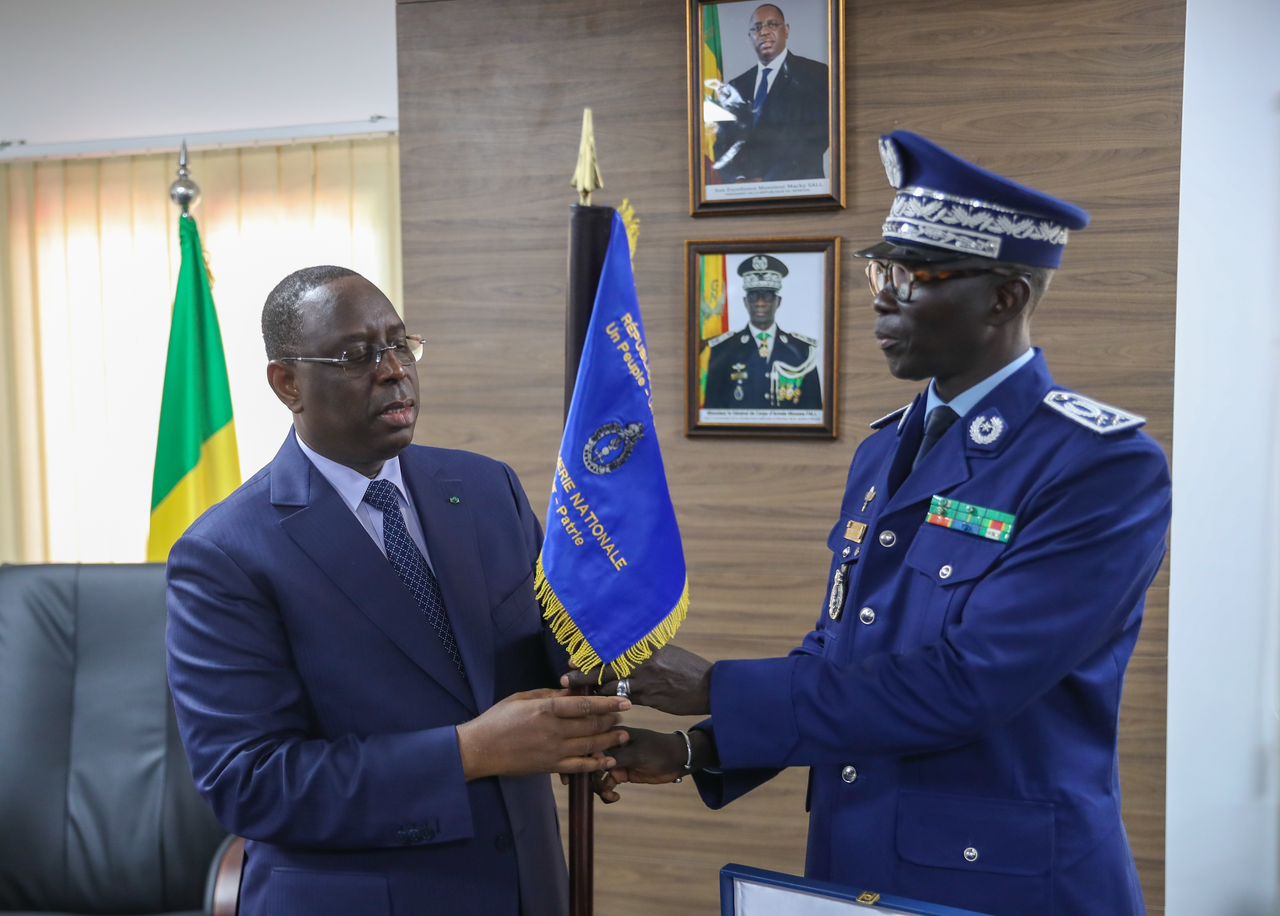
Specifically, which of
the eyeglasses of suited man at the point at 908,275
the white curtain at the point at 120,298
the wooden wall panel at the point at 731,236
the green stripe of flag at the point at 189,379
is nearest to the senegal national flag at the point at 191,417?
the green stripe of flag at the point at 189,379

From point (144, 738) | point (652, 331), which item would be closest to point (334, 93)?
point (652, 331)

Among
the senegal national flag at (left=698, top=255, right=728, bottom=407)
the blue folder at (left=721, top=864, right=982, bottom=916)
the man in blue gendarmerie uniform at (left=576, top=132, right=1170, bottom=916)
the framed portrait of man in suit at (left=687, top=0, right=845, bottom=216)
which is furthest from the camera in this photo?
the senegal national flag at (left=698, top=255, right=728, bottom=407)

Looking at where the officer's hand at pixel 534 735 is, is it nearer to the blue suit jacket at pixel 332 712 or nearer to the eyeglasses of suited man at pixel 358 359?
the blue suit jacket at pixel 332 712

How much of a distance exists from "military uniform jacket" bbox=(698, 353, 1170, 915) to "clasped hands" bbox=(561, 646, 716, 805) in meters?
0.05

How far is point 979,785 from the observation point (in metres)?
1.47

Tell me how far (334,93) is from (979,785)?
124 inches

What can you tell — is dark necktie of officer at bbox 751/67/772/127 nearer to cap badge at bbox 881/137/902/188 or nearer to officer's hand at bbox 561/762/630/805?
cap badge at bbox 881/137/902/188

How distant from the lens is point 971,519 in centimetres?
145

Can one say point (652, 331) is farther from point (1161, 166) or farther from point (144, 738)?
point (144, 738)

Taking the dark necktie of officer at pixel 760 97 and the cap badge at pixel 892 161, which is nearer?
the cap badge at pixel 892 161

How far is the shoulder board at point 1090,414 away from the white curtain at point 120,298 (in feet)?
8.71

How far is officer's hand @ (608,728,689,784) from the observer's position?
1670mm

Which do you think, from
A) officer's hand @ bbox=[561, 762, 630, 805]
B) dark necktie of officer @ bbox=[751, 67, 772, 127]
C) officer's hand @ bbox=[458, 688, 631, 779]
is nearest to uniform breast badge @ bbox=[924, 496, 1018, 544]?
officer's hand @ bbox=[458, 688, 631, 779]

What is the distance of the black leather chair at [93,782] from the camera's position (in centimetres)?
240
